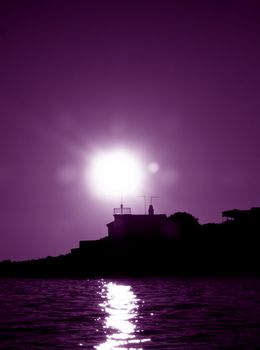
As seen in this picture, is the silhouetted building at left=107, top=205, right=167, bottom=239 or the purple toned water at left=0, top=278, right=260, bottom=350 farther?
the silhouetted building at left=107, top=205, right=167, bottom=239

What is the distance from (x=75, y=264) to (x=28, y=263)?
82.7ft

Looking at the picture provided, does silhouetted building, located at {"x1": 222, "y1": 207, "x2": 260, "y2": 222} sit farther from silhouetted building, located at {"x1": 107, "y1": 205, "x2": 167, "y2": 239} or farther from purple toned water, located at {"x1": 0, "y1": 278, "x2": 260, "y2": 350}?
purple toned water, located at {"x1": 0, "y1": 278, "x2": 260, "y2": 350}

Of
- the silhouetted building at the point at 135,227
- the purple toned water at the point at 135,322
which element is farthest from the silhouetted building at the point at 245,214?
the purple toned water at the point at 135,322

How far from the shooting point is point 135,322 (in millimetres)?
28531

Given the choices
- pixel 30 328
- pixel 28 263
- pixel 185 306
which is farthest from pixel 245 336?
pixel 28 263

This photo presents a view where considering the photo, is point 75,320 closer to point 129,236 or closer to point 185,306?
point 185,306

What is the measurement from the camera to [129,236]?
331 feet

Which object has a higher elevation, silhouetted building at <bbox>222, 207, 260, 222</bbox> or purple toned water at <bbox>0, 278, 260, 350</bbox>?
silhouetted building at <bbox>222, 207, 260, 222</bbox>

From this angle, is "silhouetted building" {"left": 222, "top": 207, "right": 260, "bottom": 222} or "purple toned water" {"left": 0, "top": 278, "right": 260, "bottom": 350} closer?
"purple toned water" {"left": 0, "top": 278, "right": 260, "bottom": 350}

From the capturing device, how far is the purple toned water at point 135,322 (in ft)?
73.4

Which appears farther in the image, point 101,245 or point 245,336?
point 101,245

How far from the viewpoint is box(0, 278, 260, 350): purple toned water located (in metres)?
22.4

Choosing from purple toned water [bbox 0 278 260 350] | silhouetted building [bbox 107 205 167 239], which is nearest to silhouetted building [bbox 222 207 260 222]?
silhouetted building [bbox 107 205 167 239]

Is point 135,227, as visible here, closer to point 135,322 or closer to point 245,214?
point 245,214
